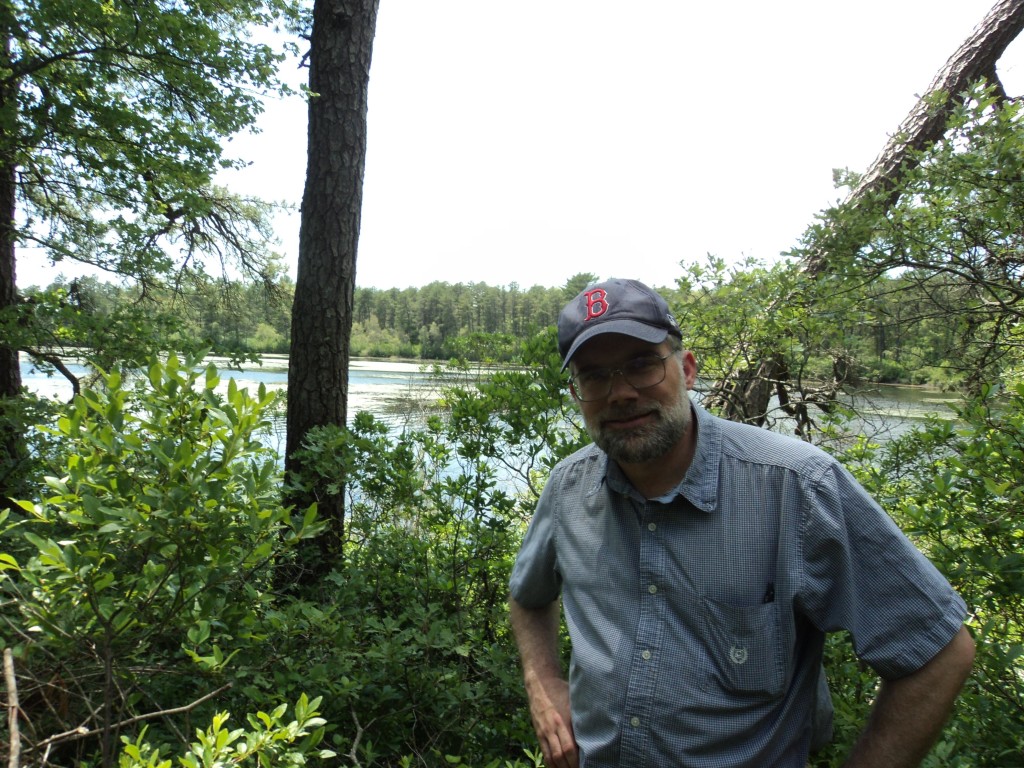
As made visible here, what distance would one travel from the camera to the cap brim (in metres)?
1.44

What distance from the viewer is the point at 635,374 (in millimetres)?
1497

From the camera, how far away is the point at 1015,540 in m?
2.08

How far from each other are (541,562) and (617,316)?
2.28 feet

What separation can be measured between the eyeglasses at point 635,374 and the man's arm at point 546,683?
0.64 meters

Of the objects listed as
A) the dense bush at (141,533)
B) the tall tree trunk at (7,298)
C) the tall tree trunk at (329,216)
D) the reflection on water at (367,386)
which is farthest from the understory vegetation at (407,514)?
the tall tree trunk at (329,216)

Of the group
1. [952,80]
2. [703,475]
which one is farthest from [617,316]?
[952,80]

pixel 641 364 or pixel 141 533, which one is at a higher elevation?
pixel 641 364

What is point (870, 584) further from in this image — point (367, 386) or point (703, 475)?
point (367, 386)

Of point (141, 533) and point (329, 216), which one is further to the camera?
point (329, 216)

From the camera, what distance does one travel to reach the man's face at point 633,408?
1.43m

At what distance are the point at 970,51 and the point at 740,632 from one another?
5128 millimetres

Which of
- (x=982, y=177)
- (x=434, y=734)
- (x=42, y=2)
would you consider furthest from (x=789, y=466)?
(x=42, y=2)

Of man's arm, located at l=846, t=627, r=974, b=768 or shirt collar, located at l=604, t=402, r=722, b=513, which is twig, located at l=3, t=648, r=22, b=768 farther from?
man's arm, located at l=846, t=627, r=974, b=768

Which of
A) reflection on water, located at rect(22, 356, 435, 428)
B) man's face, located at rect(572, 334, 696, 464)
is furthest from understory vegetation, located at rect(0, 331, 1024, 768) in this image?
man's face, located at rect(572, 334, 696, 464)
